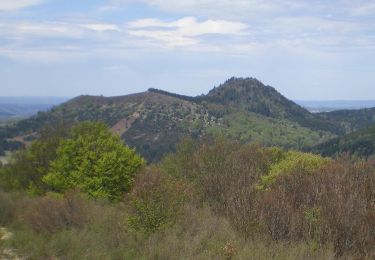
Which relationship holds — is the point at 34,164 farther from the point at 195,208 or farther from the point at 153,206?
the point at 153,206

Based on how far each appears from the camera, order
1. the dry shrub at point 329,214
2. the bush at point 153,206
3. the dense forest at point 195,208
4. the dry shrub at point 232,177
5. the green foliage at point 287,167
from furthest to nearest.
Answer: the green foliage at point 287,167 < the bush at point 153,206 < the dry shrub at point 232,177 < the dense forest at point 195,208 < the dry shrub at point 329,214

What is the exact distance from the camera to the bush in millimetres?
15828

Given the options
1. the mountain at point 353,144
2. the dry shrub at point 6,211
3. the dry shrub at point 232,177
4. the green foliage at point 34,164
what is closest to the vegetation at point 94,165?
the dry shrub at point 6,211

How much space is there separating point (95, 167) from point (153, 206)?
604 inches

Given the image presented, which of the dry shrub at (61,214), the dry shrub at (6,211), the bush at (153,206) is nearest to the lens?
the bush at (153,206)

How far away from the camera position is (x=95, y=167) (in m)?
30.5

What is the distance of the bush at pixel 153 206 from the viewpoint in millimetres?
15828

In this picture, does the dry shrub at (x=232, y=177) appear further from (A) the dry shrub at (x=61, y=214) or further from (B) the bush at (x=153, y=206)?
(A) the dry shrub at (x=61, y=214)

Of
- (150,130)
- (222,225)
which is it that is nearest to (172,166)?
(222,225)

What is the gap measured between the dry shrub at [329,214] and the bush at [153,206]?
401 cm

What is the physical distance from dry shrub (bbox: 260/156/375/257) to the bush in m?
4.01

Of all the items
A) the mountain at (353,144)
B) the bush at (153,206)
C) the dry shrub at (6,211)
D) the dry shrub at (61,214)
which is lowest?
the mountain at (353,144)

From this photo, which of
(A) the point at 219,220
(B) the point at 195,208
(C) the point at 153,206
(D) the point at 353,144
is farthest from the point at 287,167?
(D) the point at 353,144

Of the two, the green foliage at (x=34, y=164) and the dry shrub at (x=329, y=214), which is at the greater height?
the dry shrub at (x=329, y=214)
